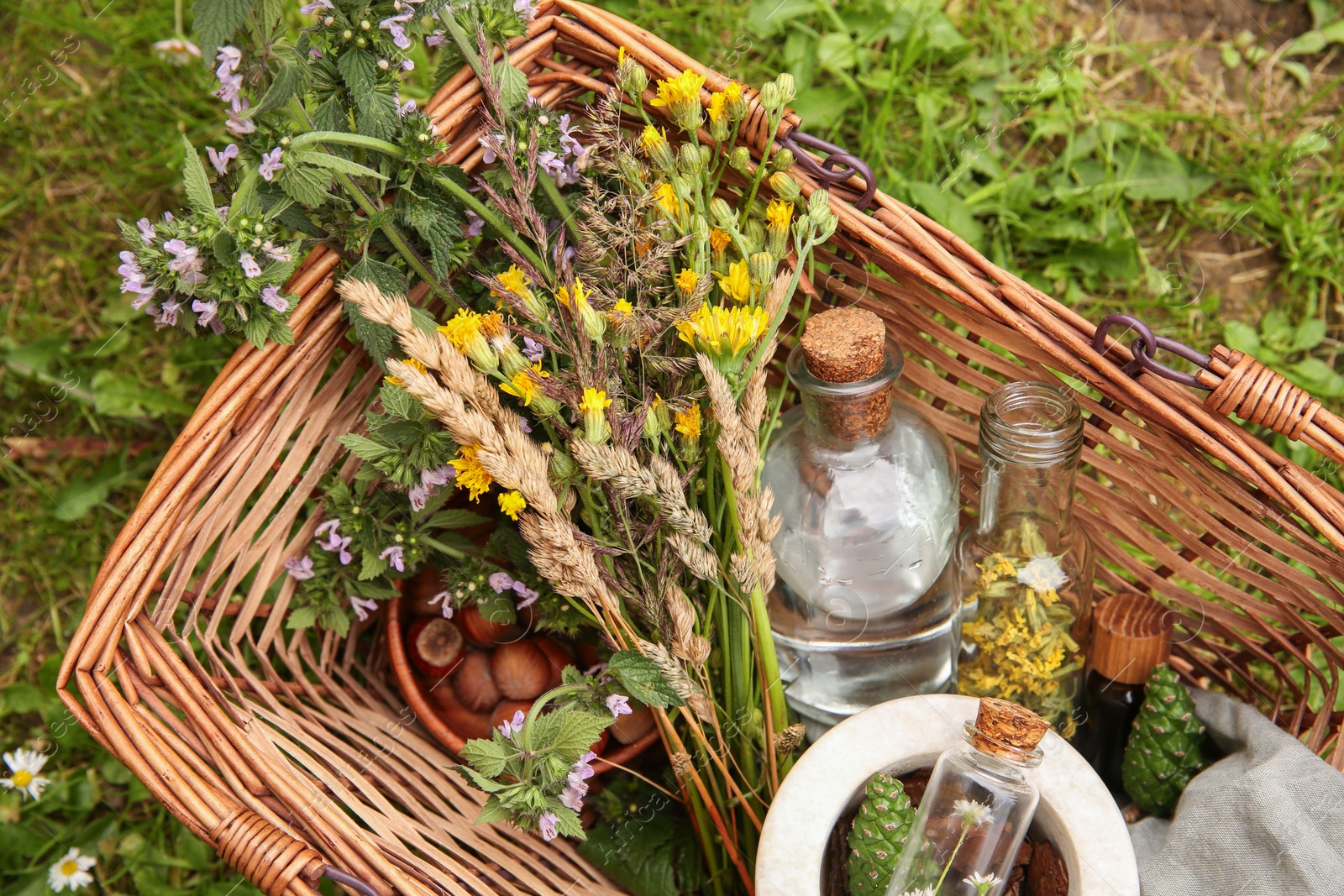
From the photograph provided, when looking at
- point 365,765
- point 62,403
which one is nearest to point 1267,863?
point 365,765

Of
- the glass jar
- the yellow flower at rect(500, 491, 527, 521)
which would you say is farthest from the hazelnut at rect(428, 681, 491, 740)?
the glass jar

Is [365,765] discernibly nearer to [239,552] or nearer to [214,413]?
[239,552]

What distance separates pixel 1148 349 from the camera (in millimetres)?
943

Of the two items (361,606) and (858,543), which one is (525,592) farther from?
(858,543)

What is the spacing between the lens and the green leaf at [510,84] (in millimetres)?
958

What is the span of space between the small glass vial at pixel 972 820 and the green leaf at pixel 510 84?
0.69m

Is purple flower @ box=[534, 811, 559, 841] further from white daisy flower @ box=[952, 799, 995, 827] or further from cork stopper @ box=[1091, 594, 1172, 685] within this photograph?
cork stopper @ box=[1091, 594, 1172, 685]

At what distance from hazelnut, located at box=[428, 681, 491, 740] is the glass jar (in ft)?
1.79

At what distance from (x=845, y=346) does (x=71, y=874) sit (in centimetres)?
127

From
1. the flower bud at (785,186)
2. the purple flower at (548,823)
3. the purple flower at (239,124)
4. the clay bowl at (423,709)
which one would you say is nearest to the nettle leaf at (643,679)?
the purple flower at (548,823)

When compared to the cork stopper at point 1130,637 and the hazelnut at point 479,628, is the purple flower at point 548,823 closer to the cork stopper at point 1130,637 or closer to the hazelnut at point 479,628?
the hazelnut at point 479,628

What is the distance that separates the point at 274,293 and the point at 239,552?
333 millimetres

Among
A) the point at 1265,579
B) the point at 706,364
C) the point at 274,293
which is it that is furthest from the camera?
the point at 1265,579

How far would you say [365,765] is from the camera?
3.52 ft
